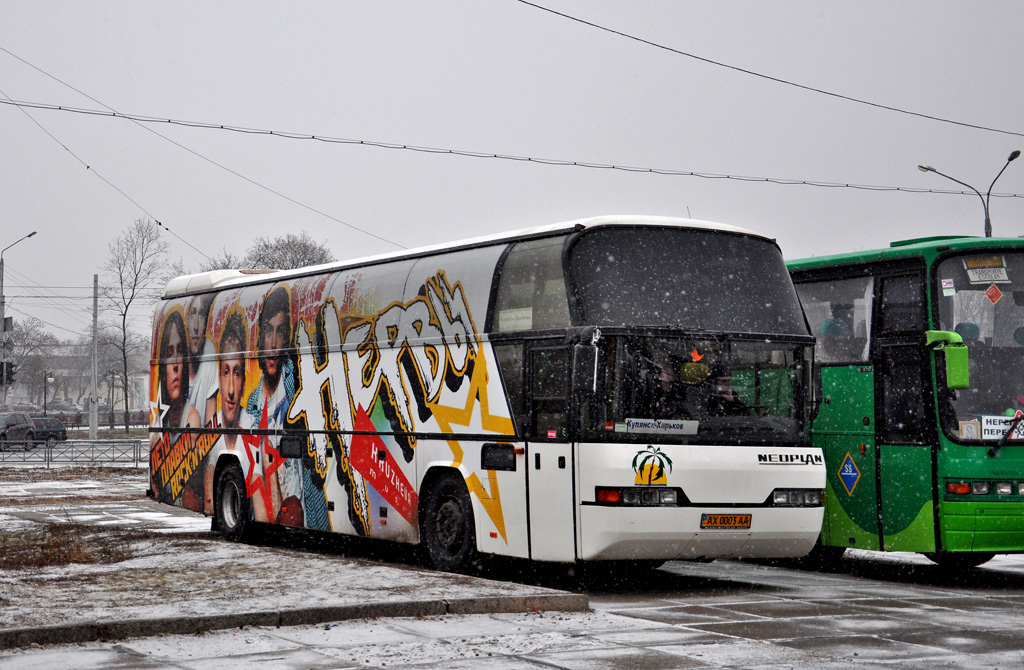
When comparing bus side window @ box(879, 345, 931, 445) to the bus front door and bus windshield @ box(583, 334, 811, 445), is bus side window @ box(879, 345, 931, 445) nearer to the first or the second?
the bus front door

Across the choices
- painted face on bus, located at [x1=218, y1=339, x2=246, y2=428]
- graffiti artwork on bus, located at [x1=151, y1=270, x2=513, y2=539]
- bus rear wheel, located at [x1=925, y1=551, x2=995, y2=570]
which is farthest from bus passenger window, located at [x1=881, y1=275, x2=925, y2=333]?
painted face on bus, located at [x1=218, y1=339, x2=246, y2=428]

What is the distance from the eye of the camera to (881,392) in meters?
13.8

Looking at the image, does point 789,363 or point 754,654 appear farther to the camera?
point 789,363

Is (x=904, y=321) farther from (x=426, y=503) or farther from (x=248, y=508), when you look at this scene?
(x=248, y=508)

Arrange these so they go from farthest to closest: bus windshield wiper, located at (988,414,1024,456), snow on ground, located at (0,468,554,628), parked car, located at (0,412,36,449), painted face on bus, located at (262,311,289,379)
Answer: parked car, located at (0,412,36,449) < painted face on bus, located at (262,311,289,379) < bus windshield wiper, located at (988,414,1024,456) < snow on ground, located at (0,468,554,628)

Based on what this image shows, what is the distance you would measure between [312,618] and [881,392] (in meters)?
6.92

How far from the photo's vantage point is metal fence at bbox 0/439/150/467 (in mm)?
40312

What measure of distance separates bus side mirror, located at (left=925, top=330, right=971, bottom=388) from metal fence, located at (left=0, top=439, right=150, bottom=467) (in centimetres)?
3094

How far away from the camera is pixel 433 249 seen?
48.5 ft

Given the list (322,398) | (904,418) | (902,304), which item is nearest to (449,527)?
(322,398)

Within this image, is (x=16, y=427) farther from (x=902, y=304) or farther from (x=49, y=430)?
(x=902, y=304)

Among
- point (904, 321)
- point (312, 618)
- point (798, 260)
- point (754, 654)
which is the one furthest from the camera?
point (798, 260)

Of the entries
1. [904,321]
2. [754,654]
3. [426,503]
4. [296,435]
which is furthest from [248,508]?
[754,654]

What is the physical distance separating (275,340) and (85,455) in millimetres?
25625
